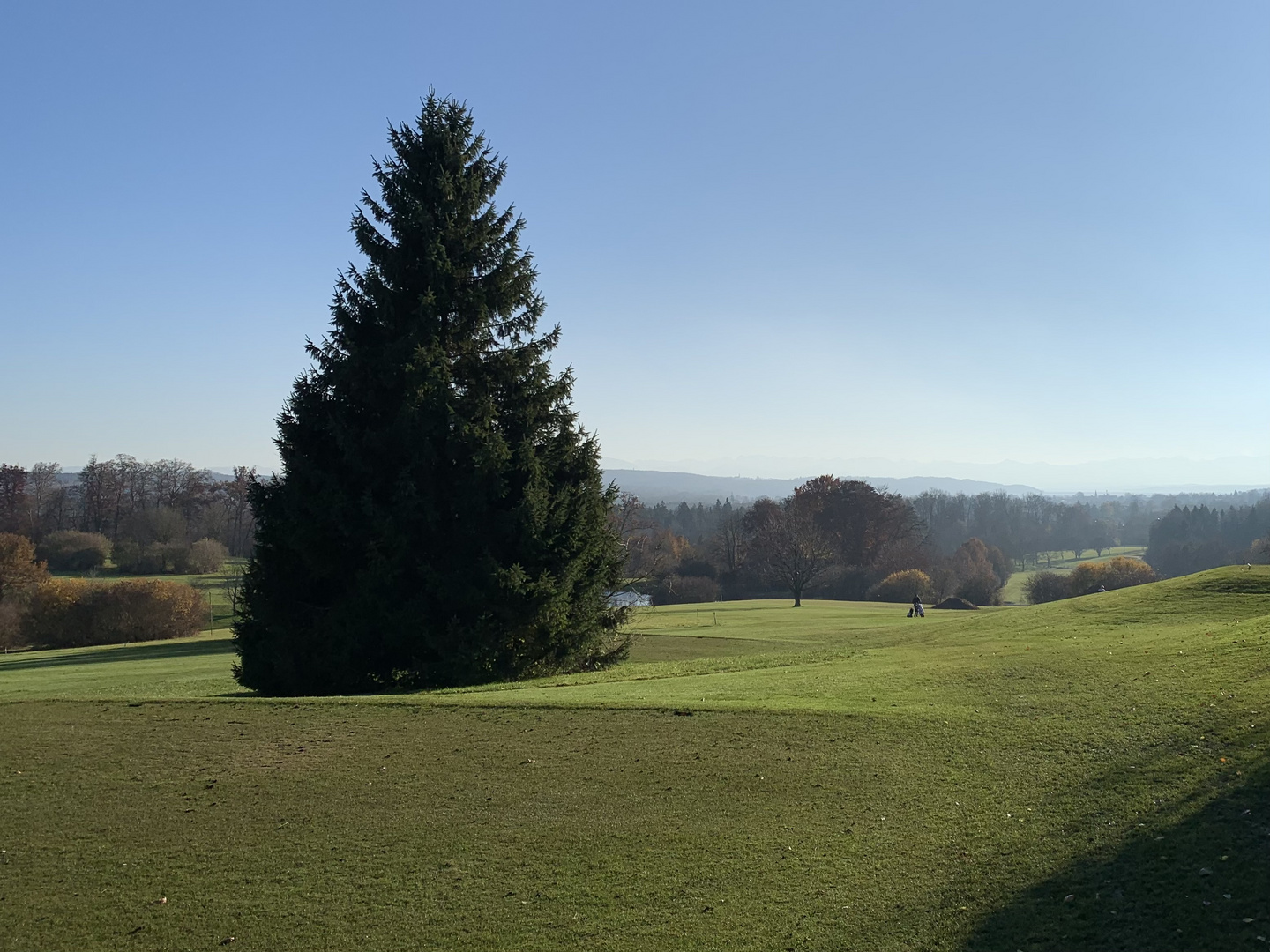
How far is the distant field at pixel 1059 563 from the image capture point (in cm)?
9532

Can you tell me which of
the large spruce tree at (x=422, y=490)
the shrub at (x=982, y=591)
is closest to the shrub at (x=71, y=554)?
the large spruce tree at (x=422, y=490)

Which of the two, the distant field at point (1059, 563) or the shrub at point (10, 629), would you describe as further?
the distant field at point (1059, 563)

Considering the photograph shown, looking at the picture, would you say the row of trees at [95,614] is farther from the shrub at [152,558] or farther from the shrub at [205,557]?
the shrub at [152,558]

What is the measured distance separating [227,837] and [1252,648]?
579 inches

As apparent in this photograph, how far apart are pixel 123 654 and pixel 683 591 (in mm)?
47199

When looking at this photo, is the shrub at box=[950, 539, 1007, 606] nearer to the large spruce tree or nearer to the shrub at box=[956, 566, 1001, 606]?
the shrub at box=[956, 566, 1001, 606]

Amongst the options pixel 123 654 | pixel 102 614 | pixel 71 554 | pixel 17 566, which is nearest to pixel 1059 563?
pixel 102 614

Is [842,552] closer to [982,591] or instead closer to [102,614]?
[982,591]

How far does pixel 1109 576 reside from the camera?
6950 cm

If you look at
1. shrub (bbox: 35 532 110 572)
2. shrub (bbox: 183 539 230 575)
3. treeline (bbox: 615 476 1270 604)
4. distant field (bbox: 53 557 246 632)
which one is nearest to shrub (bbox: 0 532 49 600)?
distant field (bbox: 53 557 246 632)

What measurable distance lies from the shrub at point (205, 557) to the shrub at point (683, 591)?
1556 inches

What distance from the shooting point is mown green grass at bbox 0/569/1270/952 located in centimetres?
635

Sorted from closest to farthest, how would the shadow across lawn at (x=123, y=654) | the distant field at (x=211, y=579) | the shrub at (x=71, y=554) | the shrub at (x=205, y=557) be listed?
1. the shadow across lawn at (x=123, y=654)
2. the distant field at (x=211, y=579)
3. the shrub at (x=205, y=557)
4. the shrub at (x=71, y=554)

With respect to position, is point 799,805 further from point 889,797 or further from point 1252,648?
point 1252,648
